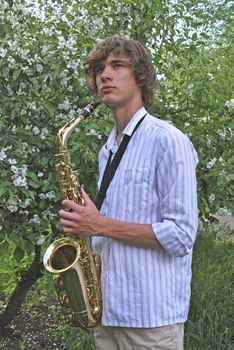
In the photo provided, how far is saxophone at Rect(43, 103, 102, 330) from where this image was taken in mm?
2242

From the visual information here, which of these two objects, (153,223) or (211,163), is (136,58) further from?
(211,163)

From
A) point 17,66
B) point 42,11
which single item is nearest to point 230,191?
point 17,66

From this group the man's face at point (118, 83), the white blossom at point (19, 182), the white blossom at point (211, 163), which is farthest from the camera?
the white blossom at point (211, 163)

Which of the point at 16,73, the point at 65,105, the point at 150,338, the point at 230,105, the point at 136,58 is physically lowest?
the point at 150,338

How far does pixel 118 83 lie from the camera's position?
2.10m

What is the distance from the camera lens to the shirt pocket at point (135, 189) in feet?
6.53

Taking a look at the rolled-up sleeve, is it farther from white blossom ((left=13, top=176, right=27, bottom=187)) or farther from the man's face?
white blossom ((left=13, top=176, right=27, bottom=187))

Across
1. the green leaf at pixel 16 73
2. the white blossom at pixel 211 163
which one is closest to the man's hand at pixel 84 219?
the green leaf at pixel 16 73

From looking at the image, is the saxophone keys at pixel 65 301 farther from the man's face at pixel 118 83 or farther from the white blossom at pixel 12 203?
the man's face at pixel 118 83

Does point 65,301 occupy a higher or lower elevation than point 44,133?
lower

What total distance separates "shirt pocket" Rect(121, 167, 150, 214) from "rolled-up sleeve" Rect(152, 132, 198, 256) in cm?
6

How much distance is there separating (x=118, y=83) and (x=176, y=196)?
1.64 feet

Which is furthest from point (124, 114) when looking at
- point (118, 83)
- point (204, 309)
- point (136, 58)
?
point (204, 309)

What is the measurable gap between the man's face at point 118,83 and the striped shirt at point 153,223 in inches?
3.2
